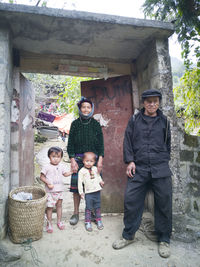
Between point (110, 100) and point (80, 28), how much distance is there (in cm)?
140

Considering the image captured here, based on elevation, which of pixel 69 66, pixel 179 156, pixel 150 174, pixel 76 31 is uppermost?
pixel 76 31

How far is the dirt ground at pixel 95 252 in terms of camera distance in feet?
7.39

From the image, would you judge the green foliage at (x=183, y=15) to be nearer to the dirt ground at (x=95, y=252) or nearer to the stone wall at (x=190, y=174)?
the stone wall at (x=190, y=174)

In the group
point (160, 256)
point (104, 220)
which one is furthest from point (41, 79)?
point (160, 256)

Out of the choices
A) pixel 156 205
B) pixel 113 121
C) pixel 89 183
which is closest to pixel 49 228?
pixel 89 183

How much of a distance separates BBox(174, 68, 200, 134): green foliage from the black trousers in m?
2.04

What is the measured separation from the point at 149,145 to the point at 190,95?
2.04 metres

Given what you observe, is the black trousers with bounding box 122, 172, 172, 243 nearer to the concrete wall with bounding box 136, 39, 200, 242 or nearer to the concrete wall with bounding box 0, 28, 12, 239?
the concrete wall with bounding box 136, 39, 200, 242

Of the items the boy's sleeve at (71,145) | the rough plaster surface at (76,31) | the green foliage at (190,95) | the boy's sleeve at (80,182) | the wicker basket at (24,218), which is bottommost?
the wicker basket at (24,218)

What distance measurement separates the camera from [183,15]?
3457 mm

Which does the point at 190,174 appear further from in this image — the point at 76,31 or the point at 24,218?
the point at 76,31

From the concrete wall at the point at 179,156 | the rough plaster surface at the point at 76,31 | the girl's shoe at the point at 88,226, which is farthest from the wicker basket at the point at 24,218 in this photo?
the rough plaster surface at the point at 76,31

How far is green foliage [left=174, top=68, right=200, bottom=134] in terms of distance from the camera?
12.7ft

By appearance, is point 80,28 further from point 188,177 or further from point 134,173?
point 188,177
